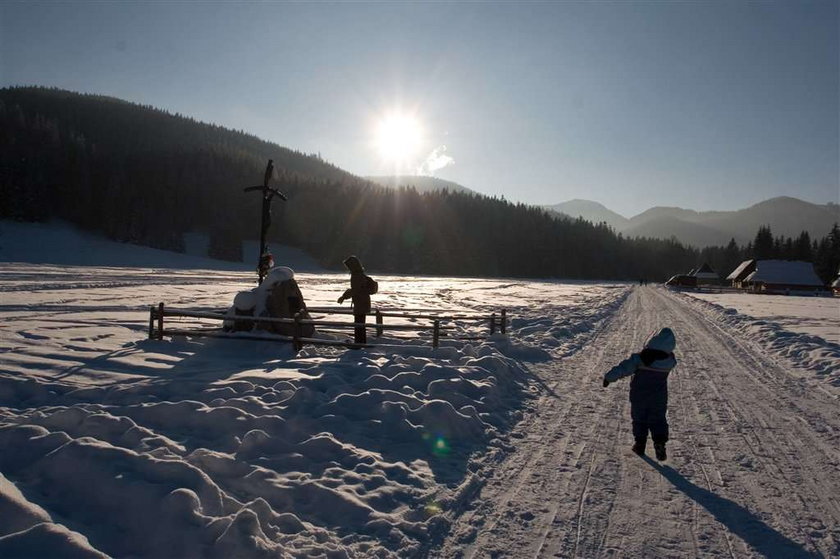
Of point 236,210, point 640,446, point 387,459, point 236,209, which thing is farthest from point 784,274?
point 236,209

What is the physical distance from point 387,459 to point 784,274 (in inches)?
3576

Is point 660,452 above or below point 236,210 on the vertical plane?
below

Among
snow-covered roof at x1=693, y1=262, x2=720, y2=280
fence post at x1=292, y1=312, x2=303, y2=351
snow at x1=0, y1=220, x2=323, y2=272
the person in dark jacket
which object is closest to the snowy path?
the person in dark jacket

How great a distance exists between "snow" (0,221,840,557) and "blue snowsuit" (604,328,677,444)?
43 cm

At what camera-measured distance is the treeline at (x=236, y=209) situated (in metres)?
82.8

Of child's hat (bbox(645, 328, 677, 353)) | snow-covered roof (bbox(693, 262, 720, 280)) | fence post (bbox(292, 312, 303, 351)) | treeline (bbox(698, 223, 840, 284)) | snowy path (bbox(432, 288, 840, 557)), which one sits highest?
treeline (bbox(698, 223, 840, 284))

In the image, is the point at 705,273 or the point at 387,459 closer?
the point at 387,459

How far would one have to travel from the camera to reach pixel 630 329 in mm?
19359

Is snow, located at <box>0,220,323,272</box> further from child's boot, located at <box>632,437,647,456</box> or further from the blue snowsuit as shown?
child's boot, located at <box>632,437,647,456</box>

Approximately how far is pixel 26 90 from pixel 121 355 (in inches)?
7778

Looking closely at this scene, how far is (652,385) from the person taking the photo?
619 centimetres

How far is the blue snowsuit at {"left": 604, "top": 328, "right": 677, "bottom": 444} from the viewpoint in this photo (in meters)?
6.07

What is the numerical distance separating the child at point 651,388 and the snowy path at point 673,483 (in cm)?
38

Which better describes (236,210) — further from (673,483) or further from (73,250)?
(673,483)
